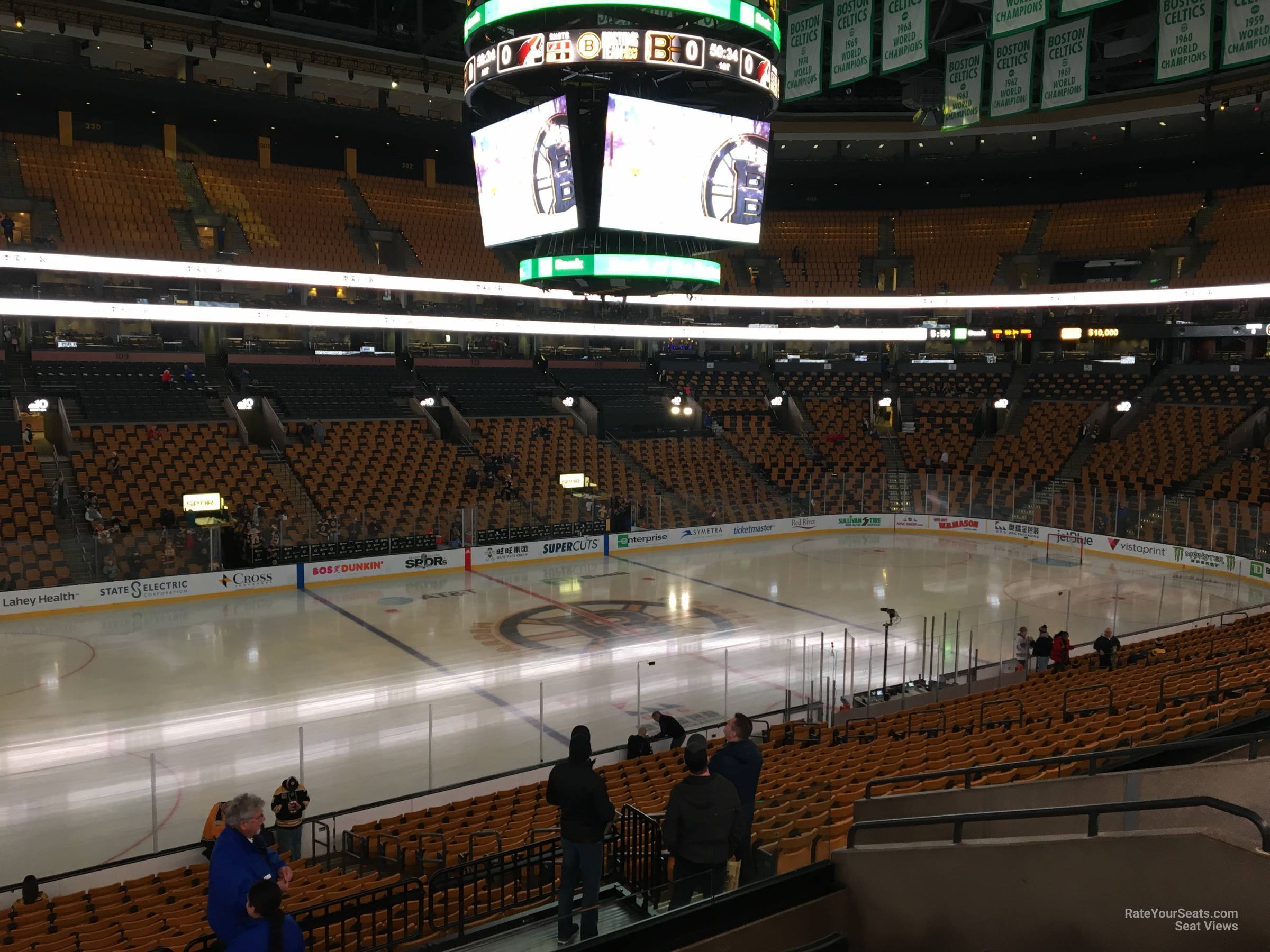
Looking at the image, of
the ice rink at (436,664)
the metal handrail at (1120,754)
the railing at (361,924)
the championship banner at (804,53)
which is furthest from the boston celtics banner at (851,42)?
the railing at (361,924)

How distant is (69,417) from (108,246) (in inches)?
234

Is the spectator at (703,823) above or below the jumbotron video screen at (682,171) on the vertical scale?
below

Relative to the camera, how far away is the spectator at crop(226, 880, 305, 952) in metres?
3.81

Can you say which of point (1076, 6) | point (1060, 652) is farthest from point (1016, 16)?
point (1060, 652)

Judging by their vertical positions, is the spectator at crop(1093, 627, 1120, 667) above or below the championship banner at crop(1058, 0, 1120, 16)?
below

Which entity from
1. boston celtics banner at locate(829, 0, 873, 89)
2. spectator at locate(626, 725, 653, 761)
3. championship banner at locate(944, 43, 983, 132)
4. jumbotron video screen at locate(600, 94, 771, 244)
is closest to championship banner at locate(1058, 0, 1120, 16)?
boston celtics banner at locate(829, 0, 873, 89)

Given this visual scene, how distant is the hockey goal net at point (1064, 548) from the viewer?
2873 centimetres

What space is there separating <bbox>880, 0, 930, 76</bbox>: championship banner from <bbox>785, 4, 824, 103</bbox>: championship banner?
1.45 m

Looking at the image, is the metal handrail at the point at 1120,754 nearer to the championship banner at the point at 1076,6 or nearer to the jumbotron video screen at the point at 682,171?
the jumbotron video screen at the point at 682,171

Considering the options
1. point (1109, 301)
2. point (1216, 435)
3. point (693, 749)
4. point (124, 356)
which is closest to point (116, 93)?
point (124, 356)

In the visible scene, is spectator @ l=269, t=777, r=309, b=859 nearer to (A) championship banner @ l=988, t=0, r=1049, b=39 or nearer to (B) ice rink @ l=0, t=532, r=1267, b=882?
(B) ice rink @ l=0, t=532, r=1267, b=882

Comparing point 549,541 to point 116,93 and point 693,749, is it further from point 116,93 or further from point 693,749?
point 693,749

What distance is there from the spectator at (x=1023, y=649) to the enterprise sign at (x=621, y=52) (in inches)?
400

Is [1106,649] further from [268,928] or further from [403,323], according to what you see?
[403,323]
